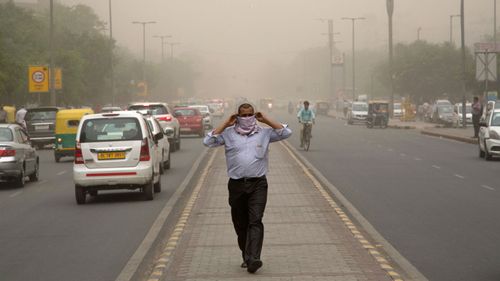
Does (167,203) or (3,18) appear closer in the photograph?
(167,203)

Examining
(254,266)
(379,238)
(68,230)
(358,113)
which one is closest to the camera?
(254,266)

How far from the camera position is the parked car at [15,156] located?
2519 cm

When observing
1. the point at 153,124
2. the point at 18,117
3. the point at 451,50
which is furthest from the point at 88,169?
the point at 451,50

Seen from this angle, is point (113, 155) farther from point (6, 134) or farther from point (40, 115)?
point (40, 115)

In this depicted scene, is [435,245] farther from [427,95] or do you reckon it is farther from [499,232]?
[427,95]

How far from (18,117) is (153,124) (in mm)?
21017

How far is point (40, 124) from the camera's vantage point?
46.9 meters

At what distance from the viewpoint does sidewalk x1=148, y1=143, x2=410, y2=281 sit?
1131 cm

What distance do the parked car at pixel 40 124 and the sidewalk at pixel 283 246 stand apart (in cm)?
A: 2623

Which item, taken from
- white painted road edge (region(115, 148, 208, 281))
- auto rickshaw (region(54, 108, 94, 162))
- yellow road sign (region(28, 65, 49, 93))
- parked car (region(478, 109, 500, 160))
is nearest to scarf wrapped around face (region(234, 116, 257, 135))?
white painted road edge (region(115, 148, 208, 281))

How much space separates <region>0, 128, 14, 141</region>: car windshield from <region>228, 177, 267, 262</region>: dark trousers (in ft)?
50.9

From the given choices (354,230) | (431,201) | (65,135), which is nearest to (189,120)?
(65,135)

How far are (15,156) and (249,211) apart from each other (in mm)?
15054

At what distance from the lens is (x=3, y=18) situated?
73750 millimetres
